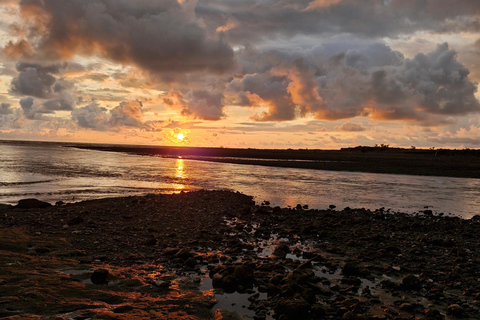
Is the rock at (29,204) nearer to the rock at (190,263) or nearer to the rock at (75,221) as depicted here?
the rock at (75,221)

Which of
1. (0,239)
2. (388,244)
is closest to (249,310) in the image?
(388,244)

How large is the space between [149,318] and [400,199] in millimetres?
27147

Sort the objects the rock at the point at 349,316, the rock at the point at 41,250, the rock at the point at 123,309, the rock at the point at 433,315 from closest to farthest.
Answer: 1. the rock at the point at 349,316
2. the rock at the point at 123,309
3. the rock at the point at 433,315
4. the rock at the point at 41,250

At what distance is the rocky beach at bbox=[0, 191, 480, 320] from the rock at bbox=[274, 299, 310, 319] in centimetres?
2

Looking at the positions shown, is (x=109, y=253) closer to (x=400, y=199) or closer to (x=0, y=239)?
(x=0, y=239)

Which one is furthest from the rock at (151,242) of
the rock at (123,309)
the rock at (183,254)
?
the rock at (123,309)

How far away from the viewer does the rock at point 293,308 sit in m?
7.64

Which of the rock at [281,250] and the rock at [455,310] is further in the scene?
the rock at [281,250]

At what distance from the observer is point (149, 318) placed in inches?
286

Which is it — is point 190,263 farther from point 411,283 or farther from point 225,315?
point 411,283

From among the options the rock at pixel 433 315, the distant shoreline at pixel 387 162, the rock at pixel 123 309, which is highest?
the distant shoreline at pixel 387 162

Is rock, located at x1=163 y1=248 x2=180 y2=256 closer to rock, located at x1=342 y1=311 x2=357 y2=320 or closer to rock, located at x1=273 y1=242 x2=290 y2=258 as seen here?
rock, located at x1=273 y1=242 x2=290 y2=258

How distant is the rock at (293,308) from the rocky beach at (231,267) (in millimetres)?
25

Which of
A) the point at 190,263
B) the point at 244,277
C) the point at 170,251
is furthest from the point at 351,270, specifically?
the point at 170,251
